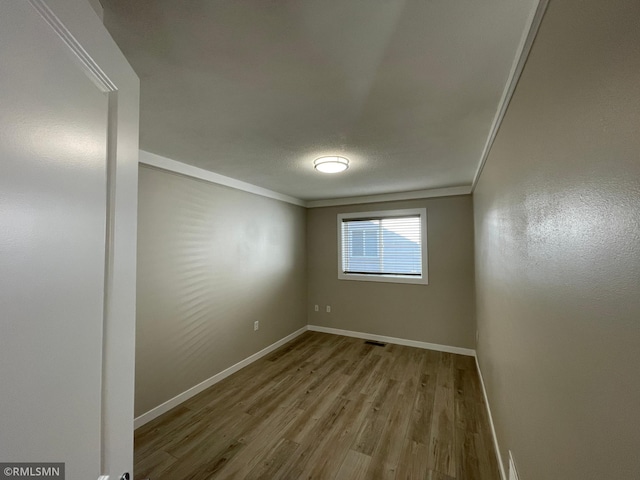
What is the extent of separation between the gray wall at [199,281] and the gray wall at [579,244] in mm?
2676

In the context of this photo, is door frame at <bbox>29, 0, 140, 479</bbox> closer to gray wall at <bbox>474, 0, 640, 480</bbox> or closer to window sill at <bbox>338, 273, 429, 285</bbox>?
gray wall at <bbox>474, 0, 640, 480</bbox>

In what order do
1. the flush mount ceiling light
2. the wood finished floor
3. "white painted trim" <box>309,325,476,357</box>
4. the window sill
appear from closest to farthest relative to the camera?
1. the wood finished floor
2. the flush mount ceiling light
3. "white painted trim" <box>309,325,476,357</box>
4. the window sill

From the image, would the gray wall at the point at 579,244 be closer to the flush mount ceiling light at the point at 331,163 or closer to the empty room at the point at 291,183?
the empty room at the point at 291,183

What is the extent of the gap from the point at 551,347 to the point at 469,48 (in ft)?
3.97

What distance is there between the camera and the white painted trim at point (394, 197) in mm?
3624

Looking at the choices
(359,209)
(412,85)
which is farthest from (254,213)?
(412,85)

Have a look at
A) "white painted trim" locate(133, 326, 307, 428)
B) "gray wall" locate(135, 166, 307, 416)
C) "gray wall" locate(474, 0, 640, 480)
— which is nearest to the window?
"gray wall" locate(135, 166, 307, 416)

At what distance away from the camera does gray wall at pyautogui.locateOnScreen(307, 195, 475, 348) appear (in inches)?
142

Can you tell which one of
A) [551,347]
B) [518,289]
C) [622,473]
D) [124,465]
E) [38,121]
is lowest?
[124,465]

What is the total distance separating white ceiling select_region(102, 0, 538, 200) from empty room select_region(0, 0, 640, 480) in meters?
0.01

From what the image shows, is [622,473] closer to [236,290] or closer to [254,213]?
[236,290]

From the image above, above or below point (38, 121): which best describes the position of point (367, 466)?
below

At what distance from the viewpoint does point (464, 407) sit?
2422 millimetres

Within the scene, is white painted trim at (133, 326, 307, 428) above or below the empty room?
below
